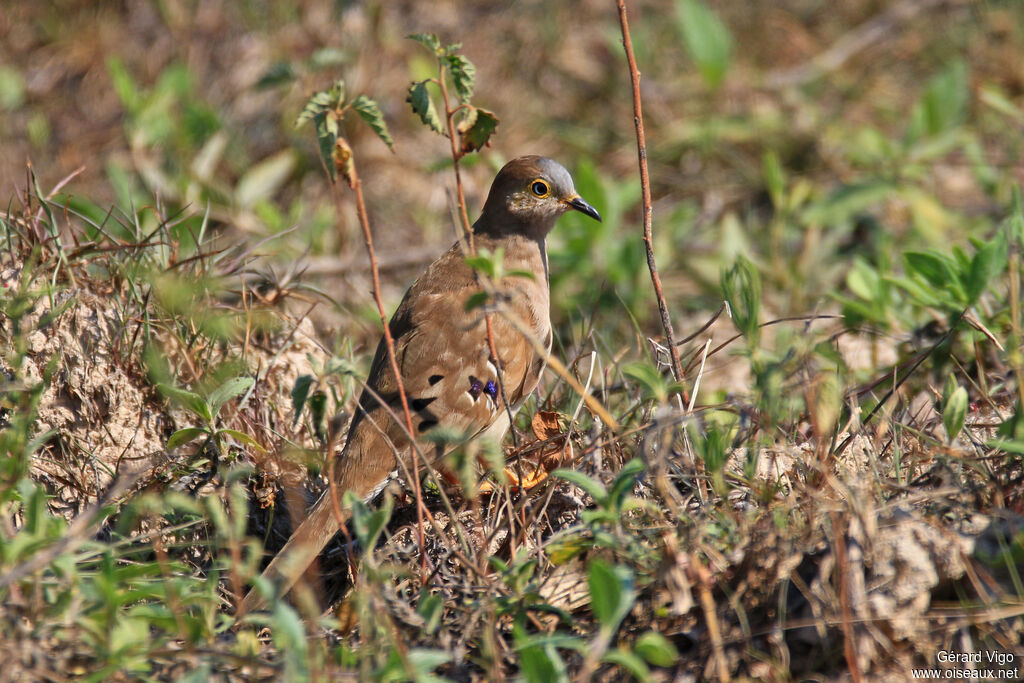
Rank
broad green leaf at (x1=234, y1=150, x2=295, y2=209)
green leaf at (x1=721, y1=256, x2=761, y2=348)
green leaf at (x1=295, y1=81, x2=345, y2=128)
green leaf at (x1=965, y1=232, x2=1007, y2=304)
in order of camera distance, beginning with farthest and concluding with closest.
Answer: broad green leaf at (x1=234, y1=150, x2=295, y2=209)
green leaf at (x1=965, y1=232, x2=1007, y2=304)
green leaf at (x1=721, y1=256, x2=761, y2=348)
green leaf at (x1=295, y1=81, x2=345, y2=128)

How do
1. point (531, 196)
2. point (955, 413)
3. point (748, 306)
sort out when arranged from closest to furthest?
point (955, 413) → point (748, 306) → point (531, 196)

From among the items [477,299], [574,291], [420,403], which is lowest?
[420,403]

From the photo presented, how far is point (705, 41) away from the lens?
25.1ft

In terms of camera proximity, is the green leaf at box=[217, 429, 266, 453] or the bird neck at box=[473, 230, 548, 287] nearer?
the green leaf at box=[217, 429, 266, 453]

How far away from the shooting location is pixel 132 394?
4.00 metres

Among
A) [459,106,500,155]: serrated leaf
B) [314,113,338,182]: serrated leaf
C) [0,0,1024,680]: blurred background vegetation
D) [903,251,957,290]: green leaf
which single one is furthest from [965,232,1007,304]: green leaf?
[314,113,338,182]: serrated leaf

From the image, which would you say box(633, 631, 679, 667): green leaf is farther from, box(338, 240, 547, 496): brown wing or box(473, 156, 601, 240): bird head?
box(473, 156, 601, 240): bird head

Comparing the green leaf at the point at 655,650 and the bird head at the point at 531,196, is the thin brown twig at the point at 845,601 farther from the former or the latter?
the bird head at the point at 531,196

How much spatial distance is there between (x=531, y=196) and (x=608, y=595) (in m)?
2.65

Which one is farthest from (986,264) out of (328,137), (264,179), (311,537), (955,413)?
(264,179)

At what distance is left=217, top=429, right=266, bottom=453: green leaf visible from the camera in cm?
369

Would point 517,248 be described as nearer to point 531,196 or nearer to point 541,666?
point 531,196

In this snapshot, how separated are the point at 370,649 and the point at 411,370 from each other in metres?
1.60

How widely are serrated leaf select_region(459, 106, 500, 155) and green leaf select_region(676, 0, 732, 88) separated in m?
4.50
